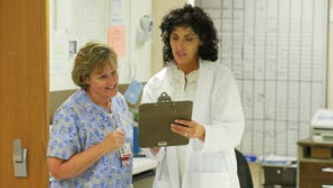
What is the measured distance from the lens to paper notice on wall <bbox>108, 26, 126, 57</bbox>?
12.1 ft

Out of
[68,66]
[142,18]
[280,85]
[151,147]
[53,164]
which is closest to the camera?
[53,164]

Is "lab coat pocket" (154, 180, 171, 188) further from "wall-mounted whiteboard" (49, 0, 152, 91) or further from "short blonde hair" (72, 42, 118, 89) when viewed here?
"wall-mounted whiteboard" (49, 0, 152, 91)

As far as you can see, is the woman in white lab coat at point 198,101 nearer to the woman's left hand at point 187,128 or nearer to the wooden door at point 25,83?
the woman's left hand at point 187,128

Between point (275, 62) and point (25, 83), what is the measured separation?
304 cm

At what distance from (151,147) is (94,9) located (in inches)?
55.0

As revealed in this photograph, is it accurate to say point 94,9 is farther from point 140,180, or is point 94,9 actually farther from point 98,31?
point 140,180

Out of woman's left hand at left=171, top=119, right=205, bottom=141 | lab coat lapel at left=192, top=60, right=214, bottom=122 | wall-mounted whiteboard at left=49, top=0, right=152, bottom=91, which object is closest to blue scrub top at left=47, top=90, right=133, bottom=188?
woman's left hand at left=171, top=119, right=205, bottom=141

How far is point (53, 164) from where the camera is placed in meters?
2.11

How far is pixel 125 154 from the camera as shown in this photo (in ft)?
7.44

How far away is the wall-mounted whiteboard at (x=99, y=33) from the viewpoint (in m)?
3.04

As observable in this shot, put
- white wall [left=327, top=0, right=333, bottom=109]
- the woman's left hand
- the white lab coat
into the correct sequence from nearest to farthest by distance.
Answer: the woman's left hand → the white lab coat → white wall [left=327, top=0, right=333, bottom=109]

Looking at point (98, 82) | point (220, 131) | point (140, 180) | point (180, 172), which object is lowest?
point (140, 180)

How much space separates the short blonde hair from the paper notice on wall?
1460 millimetres

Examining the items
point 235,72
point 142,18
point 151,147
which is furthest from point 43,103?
point 235,72
